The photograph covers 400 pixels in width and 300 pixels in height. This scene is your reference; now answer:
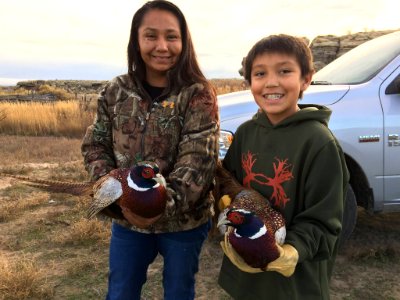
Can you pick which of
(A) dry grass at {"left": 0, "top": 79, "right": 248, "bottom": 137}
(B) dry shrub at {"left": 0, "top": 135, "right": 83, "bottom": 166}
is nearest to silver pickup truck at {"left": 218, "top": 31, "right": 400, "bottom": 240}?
(B) dry shrub at {"left": 0, "top": 135, "right": 83, "bottom": 166}

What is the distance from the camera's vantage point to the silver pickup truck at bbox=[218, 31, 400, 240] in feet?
11.1

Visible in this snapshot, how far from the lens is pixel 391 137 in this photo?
11.1 ft

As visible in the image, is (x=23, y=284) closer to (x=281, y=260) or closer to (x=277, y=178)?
(x=277, y=178)

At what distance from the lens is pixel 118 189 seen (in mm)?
1628

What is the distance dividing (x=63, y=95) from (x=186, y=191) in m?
23.8

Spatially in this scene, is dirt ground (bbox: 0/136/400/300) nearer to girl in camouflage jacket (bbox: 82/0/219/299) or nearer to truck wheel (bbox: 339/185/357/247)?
truck wheel (bbox: 339/185/357/247)

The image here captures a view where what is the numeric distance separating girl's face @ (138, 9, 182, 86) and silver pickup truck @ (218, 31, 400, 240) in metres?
1.41

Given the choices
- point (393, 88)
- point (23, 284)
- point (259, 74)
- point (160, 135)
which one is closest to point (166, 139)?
point (160, 135)

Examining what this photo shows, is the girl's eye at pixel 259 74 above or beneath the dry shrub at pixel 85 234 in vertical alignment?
above

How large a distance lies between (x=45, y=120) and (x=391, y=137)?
1117cm

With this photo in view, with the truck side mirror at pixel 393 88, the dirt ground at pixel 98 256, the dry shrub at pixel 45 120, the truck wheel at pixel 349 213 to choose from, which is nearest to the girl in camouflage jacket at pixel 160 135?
the dirt ground at pixel 98 256

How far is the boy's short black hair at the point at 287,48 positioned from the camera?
1.74 m

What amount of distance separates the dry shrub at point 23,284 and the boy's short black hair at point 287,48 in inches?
95.5

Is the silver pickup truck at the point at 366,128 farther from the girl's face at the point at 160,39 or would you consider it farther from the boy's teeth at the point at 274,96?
the boy's teeth at the point at 274,96
